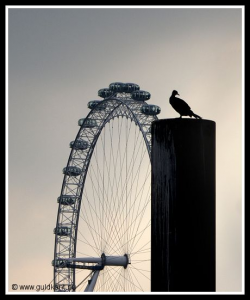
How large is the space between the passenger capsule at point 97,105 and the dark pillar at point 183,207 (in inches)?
2108

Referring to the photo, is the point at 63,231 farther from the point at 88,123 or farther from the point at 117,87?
the point at 117,87

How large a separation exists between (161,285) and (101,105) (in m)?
54.6

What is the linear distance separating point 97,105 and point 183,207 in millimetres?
54802

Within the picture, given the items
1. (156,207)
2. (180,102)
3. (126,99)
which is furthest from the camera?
(126,99)

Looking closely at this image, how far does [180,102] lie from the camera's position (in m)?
9.66

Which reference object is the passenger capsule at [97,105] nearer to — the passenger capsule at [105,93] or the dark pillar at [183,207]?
the passenger capsule at [105,93]

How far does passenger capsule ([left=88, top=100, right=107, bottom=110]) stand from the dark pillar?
53.5 meters

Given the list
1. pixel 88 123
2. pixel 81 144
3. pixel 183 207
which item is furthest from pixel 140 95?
pixel 183 207

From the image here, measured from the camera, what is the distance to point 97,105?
62812 mm

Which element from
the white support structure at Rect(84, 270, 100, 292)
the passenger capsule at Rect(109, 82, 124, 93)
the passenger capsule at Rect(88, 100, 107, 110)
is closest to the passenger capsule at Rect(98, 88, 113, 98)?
the passenger capsule at Rect(88, 100, 107, 110)

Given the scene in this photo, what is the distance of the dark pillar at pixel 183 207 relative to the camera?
8.09 m
